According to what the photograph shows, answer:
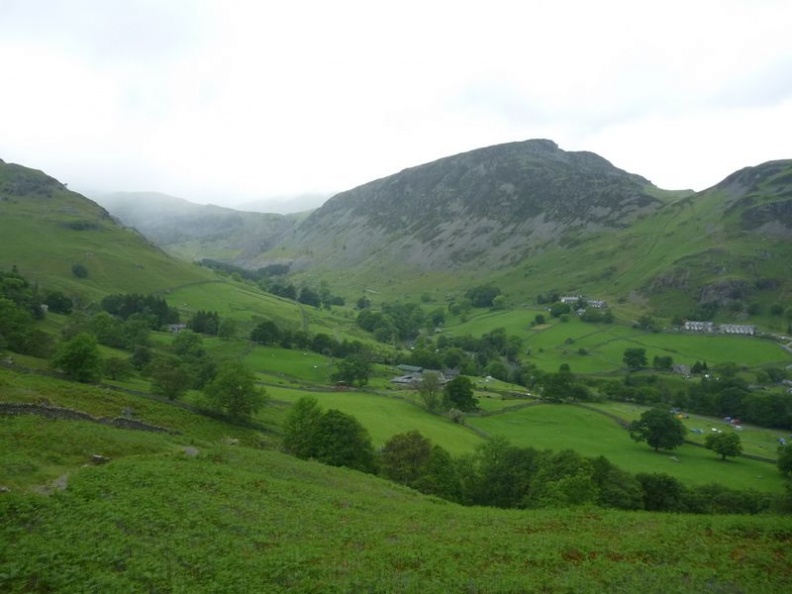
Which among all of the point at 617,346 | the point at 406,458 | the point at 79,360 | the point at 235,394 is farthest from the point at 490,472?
the point at 617,346

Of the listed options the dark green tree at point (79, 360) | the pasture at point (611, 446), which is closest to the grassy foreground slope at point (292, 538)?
the dark green tree at point (79, 360)

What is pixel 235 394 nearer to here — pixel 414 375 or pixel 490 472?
pixel 490 472

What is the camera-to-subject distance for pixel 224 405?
51.5 metres

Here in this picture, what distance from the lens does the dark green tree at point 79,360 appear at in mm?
50812

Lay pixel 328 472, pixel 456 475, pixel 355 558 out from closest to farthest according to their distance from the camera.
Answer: pixel 355 558
pixel 328 472
pixel 456 475

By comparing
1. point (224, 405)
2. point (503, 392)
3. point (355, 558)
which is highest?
point (355, 558)

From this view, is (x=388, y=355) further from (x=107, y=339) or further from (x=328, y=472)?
(x=328, y=472)

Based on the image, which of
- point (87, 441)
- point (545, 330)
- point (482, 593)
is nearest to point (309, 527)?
point (482, 593)

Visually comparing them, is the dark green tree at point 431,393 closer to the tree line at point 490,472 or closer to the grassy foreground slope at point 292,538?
the tree line at point 490,472

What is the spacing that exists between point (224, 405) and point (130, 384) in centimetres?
1388

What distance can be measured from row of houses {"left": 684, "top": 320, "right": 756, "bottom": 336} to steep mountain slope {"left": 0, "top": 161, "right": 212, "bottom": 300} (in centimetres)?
16137

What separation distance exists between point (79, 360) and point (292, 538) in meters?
41.2

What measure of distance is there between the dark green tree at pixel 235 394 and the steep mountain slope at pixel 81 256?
306ft

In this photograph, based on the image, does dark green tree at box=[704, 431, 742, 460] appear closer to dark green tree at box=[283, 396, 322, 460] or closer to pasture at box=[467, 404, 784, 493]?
pasture at box=[467, 404, 784, 493]
